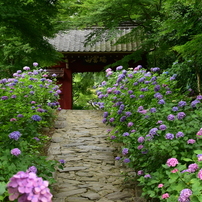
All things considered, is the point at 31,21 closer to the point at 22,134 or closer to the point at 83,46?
the point at 22,134

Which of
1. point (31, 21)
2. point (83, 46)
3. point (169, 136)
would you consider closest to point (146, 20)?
point (83, 46)

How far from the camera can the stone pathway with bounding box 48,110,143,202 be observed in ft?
12.7

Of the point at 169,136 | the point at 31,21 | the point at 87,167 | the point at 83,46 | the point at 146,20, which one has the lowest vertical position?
the point at 87,167

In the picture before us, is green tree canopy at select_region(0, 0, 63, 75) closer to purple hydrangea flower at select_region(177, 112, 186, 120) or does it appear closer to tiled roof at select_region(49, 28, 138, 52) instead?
purple hydrangea flower at select_region(177, 112, 186, 120)

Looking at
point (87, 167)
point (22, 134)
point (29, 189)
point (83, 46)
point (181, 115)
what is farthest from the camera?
Answer: point (83, 46)

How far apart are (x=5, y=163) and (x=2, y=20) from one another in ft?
6.35

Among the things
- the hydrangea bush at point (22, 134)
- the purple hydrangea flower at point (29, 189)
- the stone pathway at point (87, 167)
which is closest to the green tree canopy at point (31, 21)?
the hydrangea bush at point (22, 134)

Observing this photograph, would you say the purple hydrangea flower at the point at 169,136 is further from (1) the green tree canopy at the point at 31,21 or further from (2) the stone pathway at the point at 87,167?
(1) the green tree canopy at the point at 31,21

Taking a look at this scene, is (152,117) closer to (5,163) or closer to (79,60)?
(5,163)

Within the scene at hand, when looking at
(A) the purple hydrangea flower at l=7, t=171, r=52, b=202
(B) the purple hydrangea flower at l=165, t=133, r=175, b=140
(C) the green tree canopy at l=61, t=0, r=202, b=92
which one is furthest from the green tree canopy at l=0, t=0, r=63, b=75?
(C) the green tree canopy at l=61, t=0, r=202, b=92

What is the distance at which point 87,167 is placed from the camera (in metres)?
4.93

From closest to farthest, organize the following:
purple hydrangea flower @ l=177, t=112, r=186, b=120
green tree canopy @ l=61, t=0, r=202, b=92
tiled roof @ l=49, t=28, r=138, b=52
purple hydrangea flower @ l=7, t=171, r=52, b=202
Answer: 1. purple hydrangea flower @ l=7, t=171, r=52, b=202
2. purple hydrangea flower @ l=177, t=112, r=186, b=120
3. green tree canopy @ l=61, t=0, r=202, b=92
4. tiled roof @ l=49, t=28, r=138, b=52

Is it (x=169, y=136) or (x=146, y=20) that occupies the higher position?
(x=146, y=20)

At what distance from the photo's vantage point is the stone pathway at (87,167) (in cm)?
386
